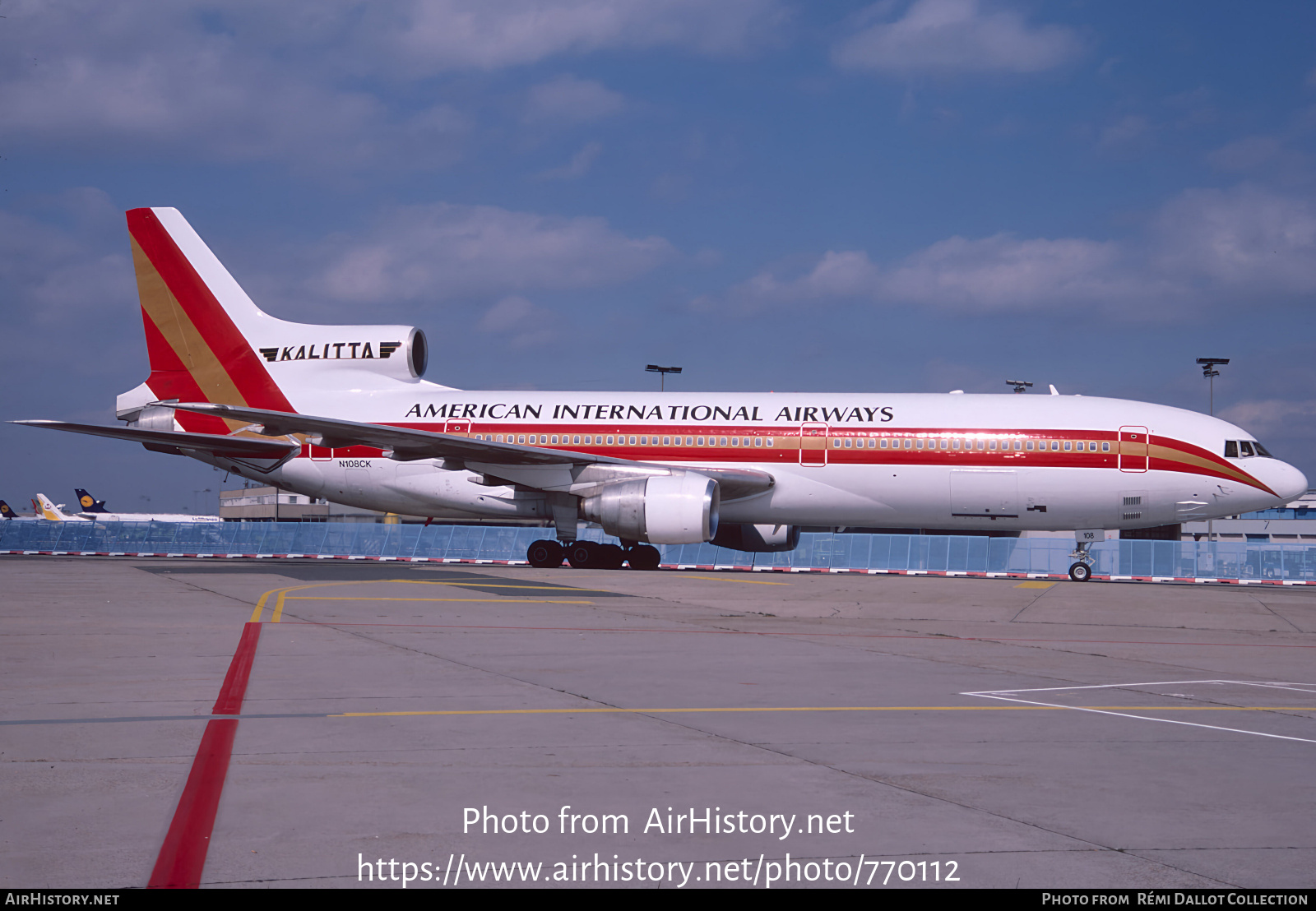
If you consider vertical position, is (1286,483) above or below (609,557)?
above

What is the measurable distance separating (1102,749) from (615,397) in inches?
830

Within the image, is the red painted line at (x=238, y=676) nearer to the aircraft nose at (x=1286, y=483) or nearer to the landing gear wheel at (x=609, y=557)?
the landing gear wheel at (x=609, y=557)

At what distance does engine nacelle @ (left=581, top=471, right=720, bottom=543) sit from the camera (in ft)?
73.3

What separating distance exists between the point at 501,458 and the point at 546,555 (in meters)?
3.14

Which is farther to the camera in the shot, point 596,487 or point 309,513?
point 309,513

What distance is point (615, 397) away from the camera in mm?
26812

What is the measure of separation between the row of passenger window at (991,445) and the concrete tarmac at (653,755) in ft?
37.4

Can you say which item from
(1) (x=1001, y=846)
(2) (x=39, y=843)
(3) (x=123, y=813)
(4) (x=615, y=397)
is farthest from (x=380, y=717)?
(4) (x=615, y=397)

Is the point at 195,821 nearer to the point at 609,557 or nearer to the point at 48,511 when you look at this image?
the point at 609,557

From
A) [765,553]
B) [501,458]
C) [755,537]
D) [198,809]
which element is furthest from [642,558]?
[198,809]

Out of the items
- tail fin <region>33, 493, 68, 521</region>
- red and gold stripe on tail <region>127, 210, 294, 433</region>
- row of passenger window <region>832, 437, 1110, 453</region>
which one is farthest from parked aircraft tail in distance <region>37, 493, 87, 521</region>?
row of passenger window <region>832, 437, 1110, 453</region>

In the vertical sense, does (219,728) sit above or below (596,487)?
below

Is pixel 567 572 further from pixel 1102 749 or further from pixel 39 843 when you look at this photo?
pixel 39 843

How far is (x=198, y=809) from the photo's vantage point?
4586mm
